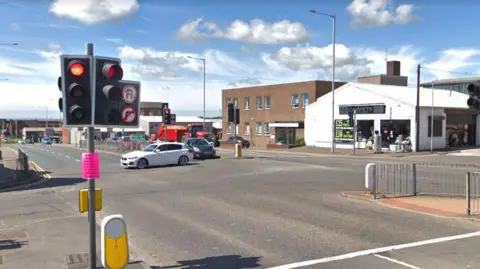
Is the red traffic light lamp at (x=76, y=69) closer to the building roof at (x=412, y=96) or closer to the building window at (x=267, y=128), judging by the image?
the building roof at (x=412, y=96)

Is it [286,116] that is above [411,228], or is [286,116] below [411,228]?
above

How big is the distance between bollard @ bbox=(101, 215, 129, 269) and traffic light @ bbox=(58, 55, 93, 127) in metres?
1.38

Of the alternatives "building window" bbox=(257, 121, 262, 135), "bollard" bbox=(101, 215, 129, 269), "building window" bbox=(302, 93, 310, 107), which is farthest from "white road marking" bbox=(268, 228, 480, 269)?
"building window" bbox=(257, 121, 262, 135)

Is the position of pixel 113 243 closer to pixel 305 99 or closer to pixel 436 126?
pixel 436 126

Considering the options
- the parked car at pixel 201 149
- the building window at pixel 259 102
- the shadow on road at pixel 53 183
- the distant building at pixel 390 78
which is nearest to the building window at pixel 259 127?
the building window at pixel 259 102

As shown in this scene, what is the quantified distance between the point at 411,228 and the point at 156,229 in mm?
5436

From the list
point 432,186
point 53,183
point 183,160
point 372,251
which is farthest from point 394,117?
point 372,251

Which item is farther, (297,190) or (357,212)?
(297,190)

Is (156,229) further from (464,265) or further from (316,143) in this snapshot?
(316,143)

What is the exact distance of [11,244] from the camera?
9.19 metres

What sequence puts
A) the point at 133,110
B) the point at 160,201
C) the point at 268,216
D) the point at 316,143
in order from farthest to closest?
the point at 316,143
the point at 160,201
the point at 268,216
the point at 133,110

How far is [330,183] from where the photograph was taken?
18.7 metres

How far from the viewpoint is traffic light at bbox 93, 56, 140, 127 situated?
6.78 metres

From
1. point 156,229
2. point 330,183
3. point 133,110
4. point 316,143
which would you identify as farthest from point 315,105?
point 133,110
